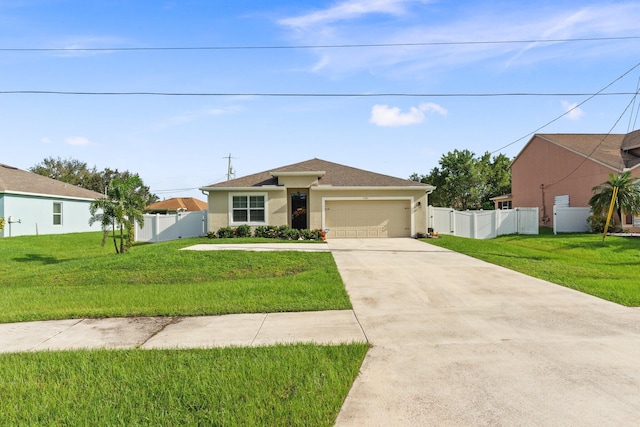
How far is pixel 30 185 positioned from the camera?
23359 mm

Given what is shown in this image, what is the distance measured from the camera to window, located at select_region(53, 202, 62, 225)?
24648mm

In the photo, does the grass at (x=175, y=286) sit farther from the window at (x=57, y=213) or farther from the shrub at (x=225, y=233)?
the window at (x=57, y=213)

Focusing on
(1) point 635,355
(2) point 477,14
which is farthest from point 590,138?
(1) point 635,355

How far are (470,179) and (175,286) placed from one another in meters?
33.4

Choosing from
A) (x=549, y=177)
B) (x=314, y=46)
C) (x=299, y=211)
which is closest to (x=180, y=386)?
(x=314, y=46)

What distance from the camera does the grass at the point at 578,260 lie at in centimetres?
877

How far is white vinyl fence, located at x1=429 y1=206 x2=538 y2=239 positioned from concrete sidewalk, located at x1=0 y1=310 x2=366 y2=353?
51.7ft

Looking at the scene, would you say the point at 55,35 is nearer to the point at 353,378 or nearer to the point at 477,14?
the point at 477,14

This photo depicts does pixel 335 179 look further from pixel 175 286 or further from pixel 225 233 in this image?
pixel 175 286

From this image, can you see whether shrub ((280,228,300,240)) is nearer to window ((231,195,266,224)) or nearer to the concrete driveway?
window ((231,195,266,224))

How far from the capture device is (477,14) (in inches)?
502

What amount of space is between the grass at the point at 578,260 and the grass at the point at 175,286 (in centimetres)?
565

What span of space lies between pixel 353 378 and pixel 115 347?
3.25 metres

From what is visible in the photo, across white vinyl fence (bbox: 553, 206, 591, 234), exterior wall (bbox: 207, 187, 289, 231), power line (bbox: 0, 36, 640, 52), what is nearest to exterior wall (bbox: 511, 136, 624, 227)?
white vinyl fence (bbox: 553, 206, 591, 234)
